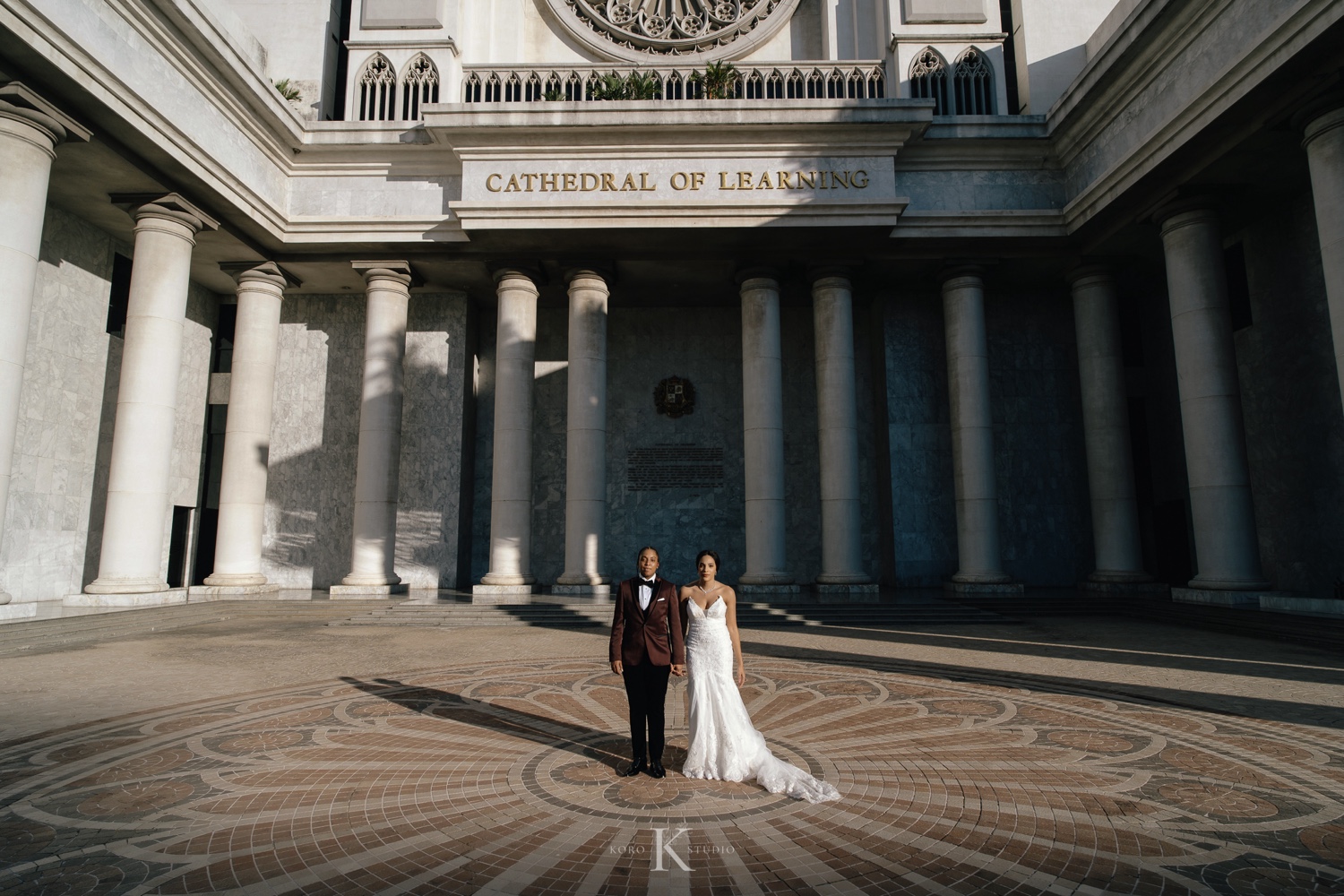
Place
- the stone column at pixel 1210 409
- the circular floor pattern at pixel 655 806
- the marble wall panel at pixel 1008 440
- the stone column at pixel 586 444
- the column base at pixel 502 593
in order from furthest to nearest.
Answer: the marble wall panel at pixel 1008 440 → the stone column at pixel 586 444 → the column base at pixel 502 593 → the stone column at pixel 1210 409 → the circular floor pattern at pixel 655 806

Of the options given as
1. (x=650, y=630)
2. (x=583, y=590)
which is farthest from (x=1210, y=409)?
(x=650, y=630)

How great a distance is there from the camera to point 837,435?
19.7m

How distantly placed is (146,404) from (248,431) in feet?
12.6

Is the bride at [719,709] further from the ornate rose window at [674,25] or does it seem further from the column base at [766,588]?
the ornate rose window at [674,25]

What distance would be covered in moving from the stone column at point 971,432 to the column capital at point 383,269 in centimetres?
1507

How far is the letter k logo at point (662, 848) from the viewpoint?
172 inches

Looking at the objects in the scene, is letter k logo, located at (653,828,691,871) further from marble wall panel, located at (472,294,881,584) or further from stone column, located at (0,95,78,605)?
marble wall panel, located at (472,294,881,584)

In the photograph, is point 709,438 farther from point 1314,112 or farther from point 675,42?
point 1314,112

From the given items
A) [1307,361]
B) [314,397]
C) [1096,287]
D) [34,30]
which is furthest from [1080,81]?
[314,397]

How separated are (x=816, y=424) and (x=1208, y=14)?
44.2ft

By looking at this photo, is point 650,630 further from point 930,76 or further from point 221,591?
point 930,76

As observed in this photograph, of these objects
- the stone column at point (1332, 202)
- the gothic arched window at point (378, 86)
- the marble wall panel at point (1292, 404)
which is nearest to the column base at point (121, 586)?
the gothic arched window at point (378, 86)

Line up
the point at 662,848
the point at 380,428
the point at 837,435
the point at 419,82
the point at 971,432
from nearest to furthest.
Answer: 1. the point at 662,848
2. the point at 837,435
3. the point at 971,432
4. the point at 380,428
5. the point at 419,82

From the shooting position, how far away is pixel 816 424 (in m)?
23.7
